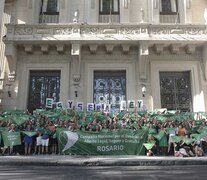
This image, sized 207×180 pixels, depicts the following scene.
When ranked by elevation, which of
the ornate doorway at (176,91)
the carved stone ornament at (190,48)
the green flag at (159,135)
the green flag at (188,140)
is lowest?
the green flag at (188,140)

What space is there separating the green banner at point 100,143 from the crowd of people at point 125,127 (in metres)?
0.46

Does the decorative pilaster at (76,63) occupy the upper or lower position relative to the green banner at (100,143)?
upper

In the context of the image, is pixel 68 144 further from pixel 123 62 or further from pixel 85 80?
pixel 123 62

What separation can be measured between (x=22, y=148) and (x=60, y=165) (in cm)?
451

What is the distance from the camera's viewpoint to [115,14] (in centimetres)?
2089

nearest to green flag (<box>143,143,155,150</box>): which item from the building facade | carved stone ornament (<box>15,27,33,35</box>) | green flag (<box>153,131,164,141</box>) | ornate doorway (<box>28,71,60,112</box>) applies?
green flag (<box>153,131,164,141</box>)

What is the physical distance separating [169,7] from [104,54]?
5.87 meters

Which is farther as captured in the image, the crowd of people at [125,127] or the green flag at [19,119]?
the green flag at [19,119]

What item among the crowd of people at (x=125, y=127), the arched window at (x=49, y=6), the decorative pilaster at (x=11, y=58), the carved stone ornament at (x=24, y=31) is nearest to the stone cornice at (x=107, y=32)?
the carved stone ornament at (x=24, y=31)

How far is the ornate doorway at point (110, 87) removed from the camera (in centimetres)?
1941

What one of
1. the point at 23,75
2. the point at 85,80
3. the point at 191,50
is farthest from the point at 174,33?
the point at 23,75

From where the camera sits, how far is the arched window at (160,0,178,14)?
20859mm

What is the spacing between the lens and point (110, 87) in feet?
65.3

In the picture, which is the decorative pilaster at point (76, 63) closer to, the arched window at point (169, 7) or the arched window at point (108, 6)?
the arched window at point (108, 6)
